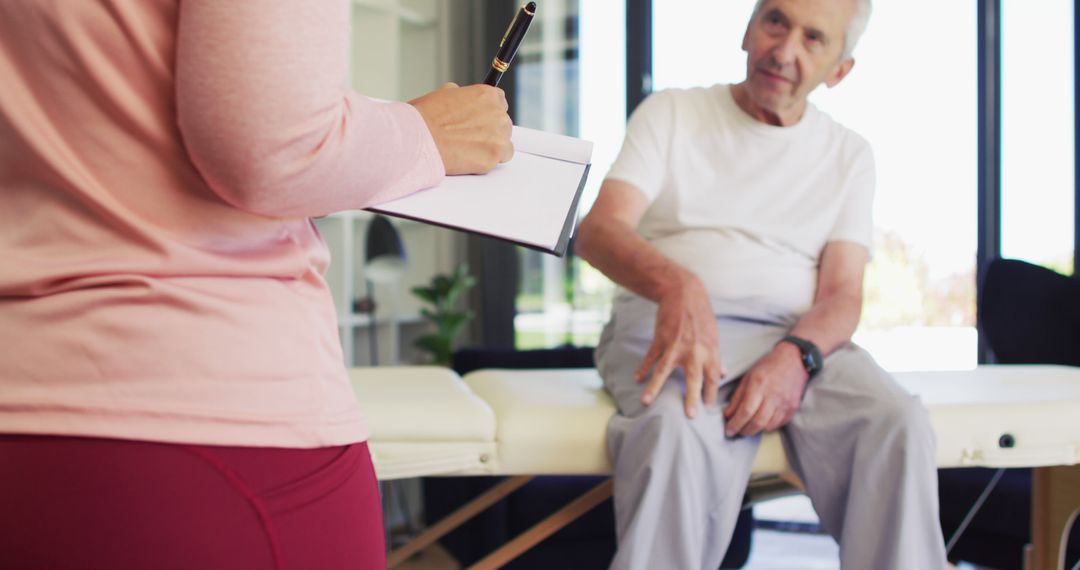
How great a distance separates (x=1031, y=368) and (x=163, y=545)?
6.19 feet

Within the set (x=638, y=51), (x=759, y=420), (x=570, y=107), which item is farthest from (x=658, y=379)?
(x=570, y=107)

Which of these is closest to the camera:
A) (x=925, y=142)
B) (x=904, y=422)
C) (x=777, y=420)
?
(x=904, y=422)

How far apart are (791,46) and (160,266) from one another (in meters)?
1.40

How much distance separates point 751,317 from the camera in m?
1.64

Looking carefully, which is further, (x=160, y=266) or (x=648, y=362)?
(x=648, y=362)

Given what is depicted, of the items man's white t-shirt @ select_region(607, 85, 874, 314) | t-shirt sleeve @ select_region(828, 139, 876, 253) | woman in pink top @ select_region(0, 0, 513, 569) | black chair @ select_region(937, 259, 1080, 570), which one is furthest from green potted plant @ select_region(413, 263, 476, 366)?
woman in pink top @ select_region(0, 0, 513, 569)

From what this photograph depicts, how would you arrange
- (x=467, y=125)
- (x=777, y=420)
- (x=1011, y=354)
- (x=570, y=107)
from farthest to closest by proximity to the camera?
(x=570, y=107)
(x=1011, y=354)
(x=777, y=420)
(x=467, y=125)

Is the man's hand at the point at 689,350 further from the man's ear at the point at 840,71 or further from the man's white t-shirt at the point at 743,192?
the man's ear at the point at 840,71

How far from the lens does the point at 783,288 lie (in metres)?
1.70

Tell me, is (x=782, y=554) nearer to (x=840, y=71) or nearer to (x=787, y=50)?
(x=840, y=71)

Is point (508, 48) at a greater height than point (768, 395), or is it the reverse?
point (508, 48)

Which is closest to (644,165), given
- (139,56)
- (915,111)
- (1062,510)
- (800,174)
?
(800,174)

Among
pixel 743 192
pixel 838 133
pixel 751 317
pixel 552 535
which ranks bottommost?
pixel 552 535

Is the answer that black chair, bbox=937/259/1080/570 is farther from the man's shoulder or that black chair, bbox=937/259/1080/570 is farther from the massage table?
the man's shoulder
